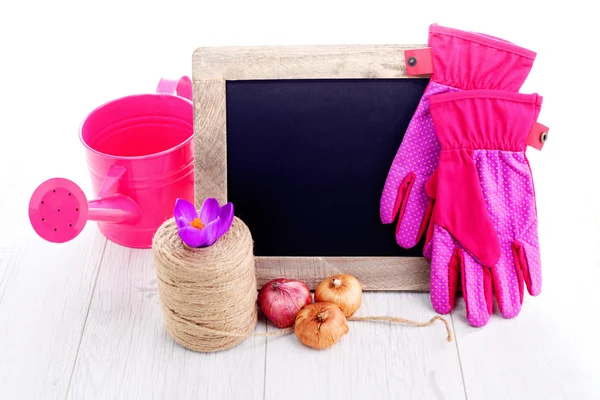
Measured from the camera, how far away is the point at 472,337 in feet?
5.32

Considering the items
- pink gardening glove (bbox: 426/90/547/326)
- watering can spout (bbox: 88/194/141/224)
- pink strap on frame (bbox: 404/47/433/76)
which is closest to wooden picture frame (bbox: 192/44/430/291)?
pink strap on frame (bbox: 404/47/433/76)

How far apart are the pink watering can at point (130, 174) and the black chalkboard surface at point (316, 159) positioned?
8.2 inches

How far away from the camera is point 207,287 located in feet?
4.85

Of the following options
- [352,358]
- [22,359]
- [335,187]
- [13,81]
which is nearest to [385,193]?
[335,187]

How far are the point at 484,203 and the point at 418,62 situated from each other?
11.8 inches

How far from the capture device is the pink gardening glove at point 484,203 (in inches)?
59.8

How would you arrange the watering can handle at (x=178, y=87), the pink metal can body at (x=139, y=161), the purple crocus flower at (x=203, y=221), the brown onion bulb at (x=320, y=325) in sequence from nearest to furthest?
the purple crocus flower at (x=203, y=221) → the brown onion bulb at (x=320, y=325) → the pink metal can body at (x=139, y=161) → the watering can handle at (x=178, y=87)

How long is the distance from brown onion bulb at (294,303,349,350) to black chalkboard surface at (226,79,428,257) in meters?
0.15

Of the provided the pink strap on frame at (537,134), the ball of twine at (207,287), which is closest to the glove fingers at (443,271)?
the pink strap on frame at (537,134)

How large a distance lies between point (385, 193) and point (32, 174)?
36.9 inches

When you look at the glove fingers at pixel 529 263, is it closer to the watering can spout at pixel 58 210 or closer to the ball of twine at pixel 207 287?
the ball of twine at pixel 207 287

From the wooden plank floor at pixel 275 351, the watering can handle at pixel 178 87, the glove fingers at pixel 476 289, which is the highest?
the watering can handle at pixel 178 87

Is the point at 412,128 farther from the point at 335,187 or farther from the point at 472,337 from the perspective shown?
the point at 472,337

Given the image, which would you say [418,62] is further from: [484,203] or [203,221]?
[203,221]
